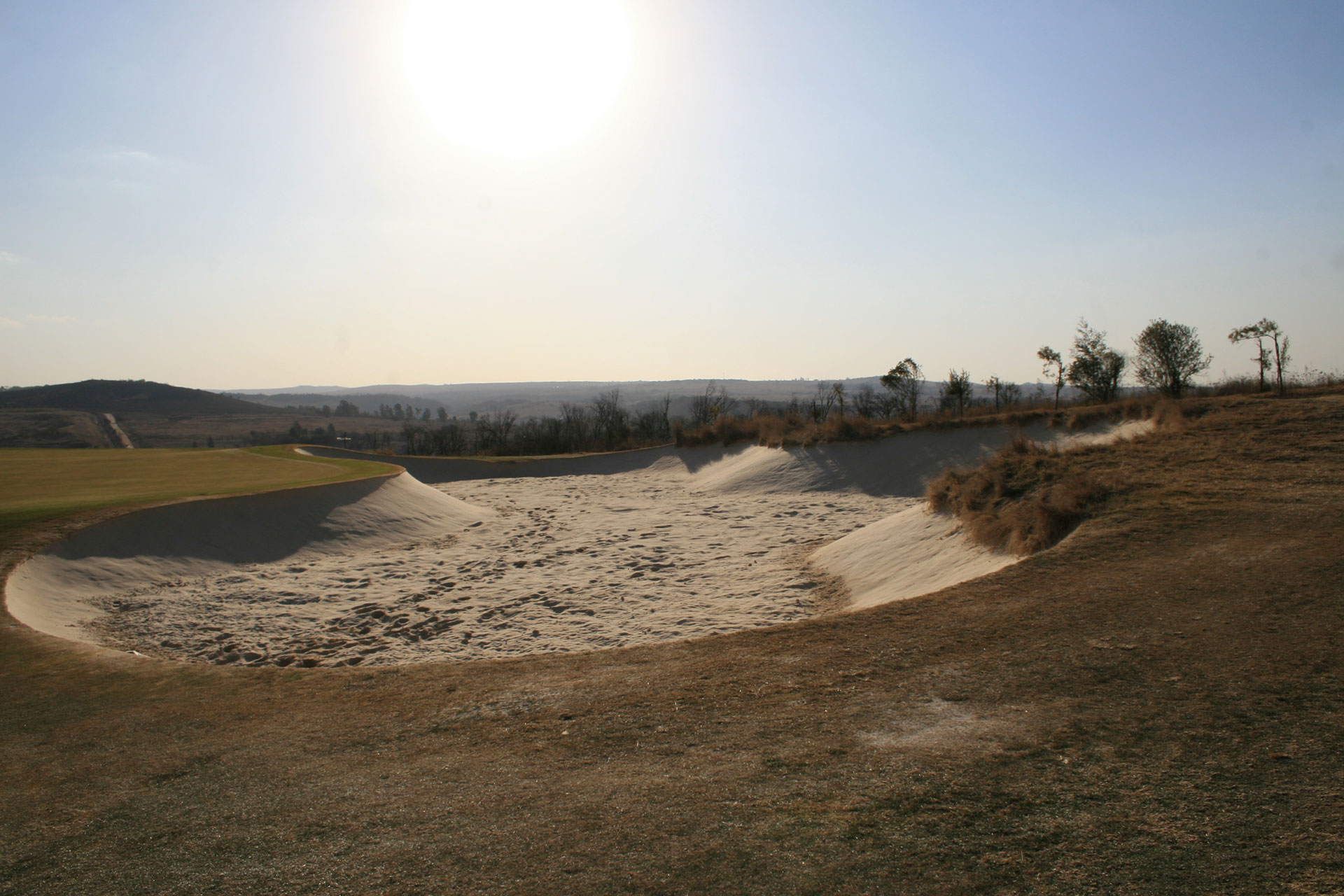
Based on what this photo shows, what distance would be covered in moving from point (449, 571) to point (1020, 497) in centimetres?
912

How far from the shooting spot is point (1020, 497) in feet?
31.1

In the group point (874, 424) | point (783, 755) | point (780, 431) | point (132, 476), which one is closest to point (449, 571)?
point (783, 755)

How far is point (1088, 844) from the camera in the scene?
2.82 meters

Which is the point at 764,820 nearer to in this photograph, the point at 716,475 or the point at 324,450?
the point at 716,475

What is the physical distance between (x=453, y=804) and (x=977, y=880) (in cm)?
246

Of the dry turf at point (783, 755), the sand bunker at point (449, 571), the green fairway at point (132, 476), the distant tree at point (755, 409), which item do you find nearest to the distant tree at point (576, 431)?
the distant tree at point (755, 409)

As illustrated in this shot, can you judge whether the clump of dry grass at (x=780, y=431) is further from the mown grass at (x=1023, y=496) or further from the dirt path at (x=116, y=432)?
the dirt path at (x=116, y=432)

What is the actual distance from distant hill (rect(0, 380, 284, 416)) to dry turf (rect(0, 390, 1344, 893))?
153 meters

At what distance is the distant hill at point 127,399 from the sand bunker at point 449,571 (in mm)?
142395

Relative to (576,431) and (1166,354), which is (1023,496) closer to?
(1166,354)

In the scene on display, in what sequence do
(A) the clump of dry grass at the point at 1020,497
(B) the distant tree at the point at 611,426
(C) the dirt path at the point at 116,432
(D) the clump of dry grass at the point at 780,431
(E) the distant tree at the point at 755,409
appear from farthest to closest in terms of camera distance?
(C) the dirt path at the point at 116,432 → (B) the distant tree at the point at 611,426 → (E) the distant tree at the point at 755,409 → (D) the clump of dry grass at the point at 780,431 → (A) the clump of dry grass at the point at 1020,497

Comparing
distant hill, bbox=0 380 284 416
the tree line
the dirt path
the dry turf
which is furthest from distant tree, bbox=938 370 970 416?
distant hill, bbox=0 380 284 416

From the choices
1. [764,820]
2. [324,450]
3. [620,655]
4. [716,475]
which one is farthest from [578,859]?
[324,450]

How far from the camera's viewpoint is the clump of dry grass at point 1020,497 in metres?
8.15
